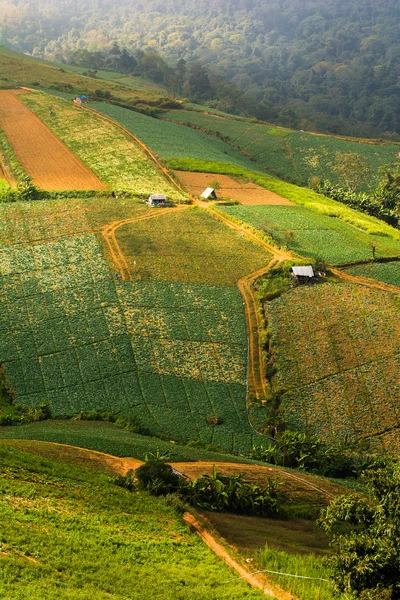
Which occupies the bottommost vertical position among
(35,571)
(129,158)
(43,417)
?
(43,417)

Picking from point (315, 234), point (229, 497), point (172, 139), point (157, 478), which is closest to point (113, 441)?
point (157, 478)

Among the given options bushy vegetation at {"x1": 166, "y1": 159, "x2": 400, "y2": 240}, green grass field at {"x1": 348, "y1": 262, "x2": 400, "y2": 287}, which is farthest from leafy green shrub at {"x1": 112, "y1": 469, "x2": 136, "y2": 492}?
bushy vegetation at {"x1": 166, "y1": 159, "x2": 400, "y2": 240}

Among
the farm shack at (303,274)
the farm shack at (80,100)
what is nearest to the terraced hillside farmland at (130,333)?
the farm shack at (303,274)

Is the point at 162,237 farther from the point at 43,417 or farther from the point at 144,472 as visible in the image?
the point at 144,472

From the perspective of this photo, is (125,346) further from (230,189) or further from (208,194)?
(230,189)

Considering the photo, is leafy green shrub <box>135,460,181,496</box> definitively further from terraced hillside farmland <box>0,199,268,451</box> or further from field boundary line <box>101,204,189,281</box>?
field boundary line <box>101,204,189,281</box>

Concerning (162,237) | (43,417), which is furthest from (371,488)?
(162,237)
